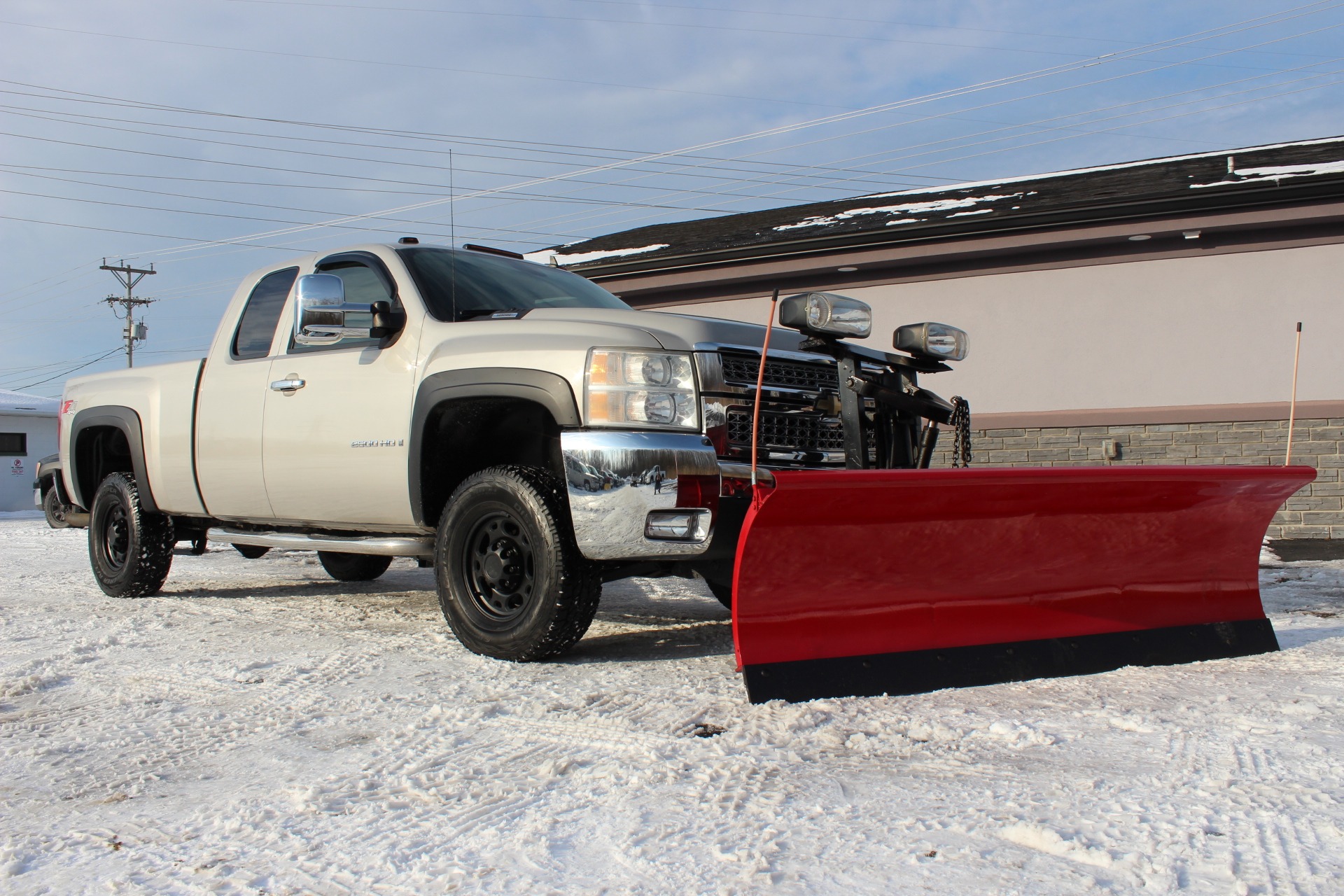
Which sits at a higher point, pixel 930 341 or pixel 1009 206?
pixel 1009 206

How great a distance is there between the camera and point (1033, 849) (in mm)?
2363

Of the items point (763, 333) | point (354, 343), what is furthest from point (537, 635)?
point (354, 343)

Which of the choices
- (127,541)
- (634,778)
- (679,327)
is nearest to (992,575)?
(679,327)

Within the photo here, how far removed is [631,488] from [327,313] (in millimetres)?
1800

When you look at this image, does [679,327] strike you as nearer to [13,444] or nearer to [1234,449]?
[1234,449]

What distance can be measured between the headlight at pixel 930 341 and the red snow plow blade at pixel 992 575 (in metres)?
1.13

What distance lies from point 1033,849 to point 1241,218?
9314mm

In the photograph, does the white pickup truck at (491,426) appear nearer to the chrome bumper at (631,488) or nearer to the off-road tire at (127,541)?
the chrome bumper at (631,488)

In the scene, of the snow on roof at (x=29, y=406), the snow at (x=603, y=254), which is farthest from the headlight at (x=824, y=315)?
the snow on roof at (x=29, y=406)

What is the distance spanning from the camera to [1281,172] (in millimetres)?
10188

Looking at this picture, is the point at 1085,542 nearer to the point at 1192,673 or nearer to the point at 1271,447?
the point at 1192,673

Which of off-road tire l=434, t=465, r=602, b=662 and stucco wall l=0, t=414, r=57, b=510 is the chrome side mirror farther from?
stucco wall l=0, t=414, r=57, b=510

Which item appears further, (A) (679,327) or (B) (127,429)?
(B) (127,429)

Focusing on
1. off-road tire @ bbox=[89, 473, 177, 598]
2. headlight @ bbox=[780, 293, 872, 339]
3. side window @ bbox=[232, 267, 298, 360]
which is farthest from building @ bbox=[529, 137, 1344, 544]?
headlight @ bbox=[780, 293, 872, 339]
